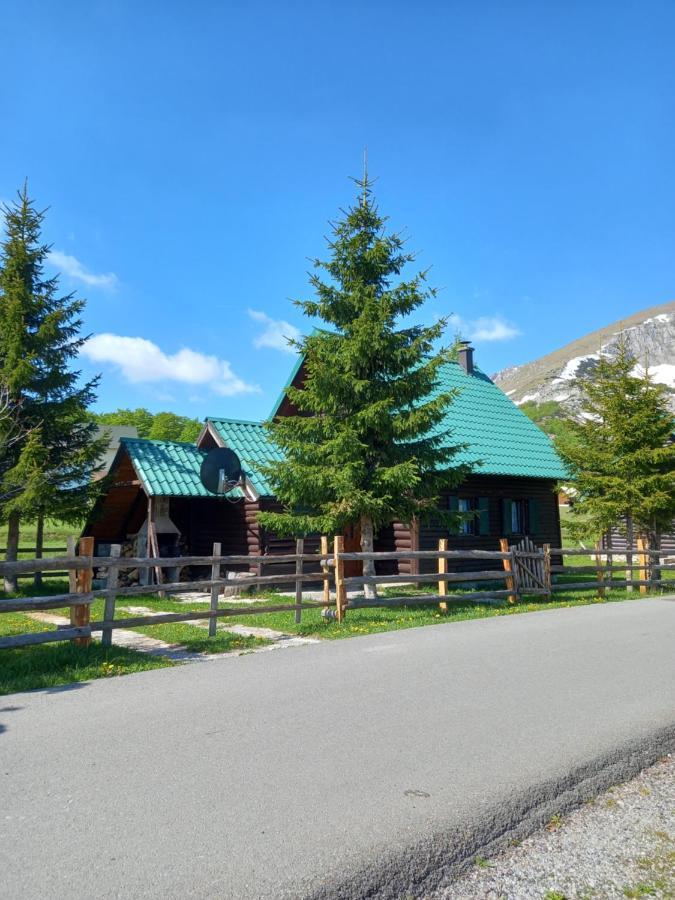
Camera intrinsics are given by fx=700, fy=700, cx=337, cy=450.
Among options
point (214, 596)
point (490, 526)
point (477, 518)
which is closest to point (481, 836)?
point (214, 596)

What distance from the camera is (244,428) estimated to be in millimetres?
22734

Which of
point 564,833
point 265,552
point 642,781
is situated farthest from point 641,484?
point 564,833

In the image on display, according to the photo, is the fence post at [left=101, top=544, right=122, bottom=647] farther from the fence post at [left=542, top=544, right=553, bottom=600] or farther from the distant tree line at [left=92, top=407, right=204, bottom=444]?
the distant tree line at [left=92, top=407, right=204, bottom=444]

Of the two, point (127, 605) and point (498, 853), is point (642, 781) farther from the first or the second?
point (127, 605)

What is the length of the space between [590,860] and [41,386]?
17.6 m

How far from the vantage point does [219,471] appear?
65.0ft

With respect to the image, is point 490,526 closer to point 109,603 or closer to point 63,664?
point 109,603

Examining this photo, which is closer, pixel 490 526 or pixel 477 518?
pixel 477 518

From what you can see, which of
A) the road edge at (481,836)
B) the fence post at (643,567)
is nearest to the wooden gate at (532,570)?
the fence post at (643,567)

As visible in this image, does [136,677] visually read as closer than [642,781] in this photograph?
No

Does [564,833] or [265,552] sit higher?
[265,552]

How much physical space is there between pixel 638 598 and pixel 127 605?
493 inches

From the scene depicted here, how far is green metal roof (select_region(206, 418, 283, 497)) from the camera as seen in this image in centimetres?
2100

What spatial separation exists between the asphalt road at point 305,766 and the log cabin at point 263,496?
35.5 ft
